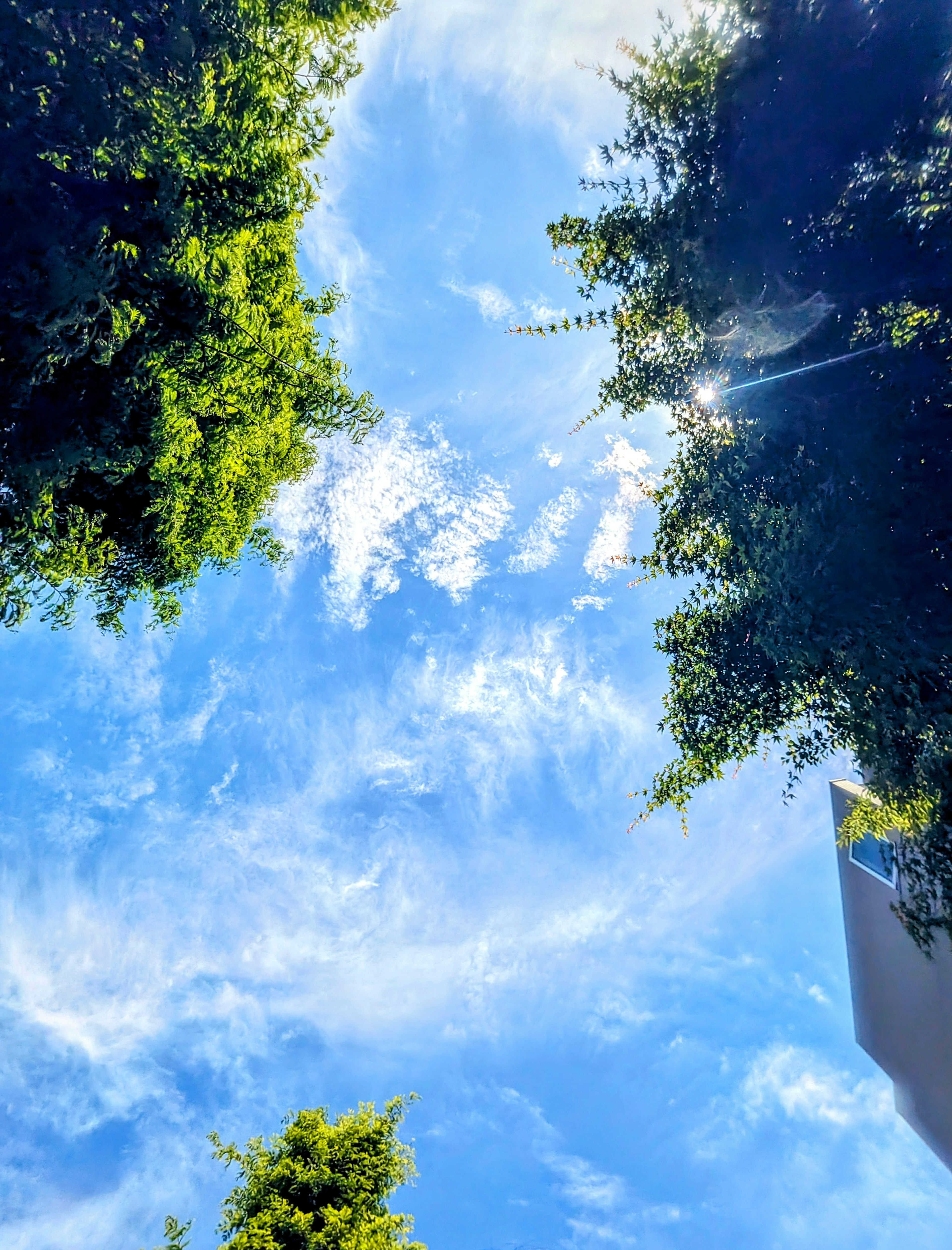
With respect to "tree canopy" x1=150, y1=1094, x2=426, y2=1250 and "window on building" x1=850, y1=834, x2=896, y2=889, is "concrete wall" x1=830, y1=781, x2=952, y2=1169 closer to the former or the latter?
"window on building" x1=850, y1=834, x2=896, y2=889

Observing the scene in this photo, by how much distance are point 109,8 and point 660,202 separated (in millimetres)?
5473

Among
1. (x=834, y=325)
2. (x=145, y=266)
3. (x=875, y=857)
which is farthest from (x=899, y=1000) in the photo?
(x=145, y=266)

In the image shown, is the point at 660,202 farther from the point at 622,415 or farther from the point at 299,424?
the point at 299,424

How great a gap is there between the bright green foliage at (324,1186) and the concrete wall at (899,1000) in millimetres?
8385

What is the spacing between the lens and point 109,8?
397cm

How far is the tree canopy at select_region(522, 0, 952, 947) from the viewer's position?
4.37m

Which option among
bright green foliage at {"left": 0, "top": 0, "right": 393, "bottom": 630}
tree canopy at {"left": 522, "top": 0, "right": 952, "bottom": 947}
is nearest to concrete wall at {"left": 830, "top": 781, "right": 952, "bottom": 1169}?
tree canopy at {"left": 522, "top": 0, "right": 952, "bottom": 947}

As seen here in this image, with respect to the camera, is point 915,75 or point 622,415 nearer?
point 915,75

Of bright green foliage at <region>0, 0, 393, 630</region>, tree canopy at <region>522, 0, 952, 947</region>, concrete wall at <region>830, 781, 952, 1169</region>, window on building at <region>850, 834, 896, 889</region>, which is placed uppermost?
bright green foliage at <region>0, 0, 393, 630</region>

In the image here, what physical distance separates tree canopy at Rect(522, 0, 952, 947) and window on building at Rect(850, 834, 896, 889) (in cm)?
153

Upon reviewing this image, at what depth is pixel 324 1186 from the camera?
8.96m

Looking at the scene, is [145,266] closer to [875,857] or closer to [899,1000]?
[875,857]

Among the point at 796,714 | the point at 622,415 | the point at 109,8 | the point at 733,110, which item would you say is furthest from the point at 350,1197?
the point at 733,110

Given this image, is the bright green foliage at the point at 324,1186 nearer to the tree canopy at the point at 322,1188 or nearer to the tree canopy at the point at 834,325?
the tree canopy at the point at 322,1188
